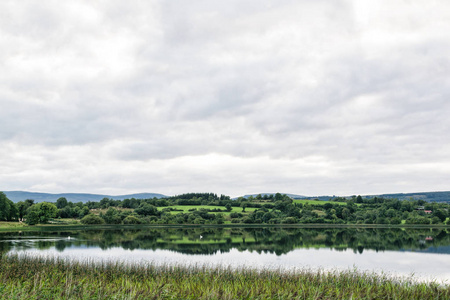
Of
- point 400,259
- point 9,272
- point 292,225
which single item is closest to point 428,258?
point 400,259

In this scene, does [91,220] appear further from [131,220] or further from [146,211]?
[146,211]

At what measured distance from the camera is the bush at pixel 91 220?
355ft

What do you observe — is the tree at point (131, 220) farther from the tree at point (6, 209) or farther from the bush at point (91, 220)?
the tree at point (6, 209)

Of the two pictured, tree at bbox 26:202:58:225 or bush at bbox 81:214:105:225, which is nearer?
tree at bbox 26:202:58:225

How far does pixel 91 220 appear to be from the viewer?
109 meters

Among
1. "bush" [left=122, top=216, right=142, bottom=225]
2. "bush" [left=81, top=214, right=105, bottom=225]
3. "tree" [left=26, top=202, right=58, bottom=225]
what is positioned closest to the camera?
"tree" [left=26, top=202, right=58, bottom=225]

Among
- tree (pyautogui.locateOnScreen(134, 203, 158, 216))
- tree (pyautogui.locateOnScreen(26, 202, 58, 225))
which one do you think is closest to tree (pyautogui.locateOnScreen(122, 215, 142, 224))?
tree (pyautogui.locateOnScreen(134, 203, 158, 216))

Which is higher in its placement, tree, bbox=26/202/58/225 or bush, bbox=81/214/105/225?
tree, bbox=26/202/58/225

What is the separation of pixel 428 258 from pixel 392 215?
88.6 metres

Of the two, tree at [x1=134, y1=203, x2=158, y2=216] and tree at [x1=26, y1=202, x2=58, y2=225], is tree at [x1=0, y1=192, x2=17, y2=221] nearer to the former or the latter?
tree at [x1=26, y1=202, x2=58, y2=225]

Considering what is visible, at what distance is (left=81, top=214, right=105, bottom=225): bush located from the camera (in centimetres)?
10827

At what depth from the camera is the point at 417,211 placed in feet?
447

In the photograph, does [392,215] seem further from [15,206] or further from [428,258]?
[15,206]

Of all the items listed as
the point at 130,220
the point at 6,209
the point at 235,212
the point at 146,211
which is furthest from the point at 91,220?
the point at 235,212
